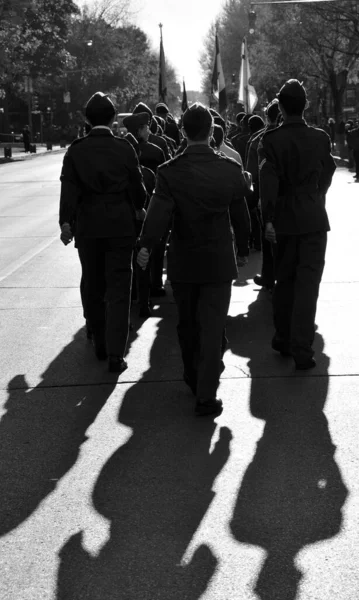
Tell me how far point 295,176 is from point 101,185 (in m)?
1.23

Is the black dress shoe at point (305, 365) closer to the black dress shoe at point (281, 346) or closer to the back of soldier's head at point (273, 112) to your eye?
the black dress shoe at point (281, 346)

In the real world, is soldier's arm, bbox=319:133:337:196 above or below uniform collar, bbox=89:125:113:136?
below

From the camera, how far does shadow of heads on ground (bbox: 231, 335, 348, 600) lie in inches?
159

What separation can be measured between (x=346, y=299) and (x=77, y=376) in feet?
11.8

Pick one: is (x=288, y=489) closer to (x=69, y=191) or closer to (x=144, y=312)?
(x=69, y=191)

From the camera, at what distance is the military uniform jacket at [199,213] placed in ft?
19.2

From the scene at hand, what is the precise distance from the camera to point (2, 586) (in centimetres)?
386

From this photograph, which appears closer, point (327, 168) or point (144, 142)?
point (327, 168)

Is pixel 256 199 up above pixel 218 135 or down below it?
below

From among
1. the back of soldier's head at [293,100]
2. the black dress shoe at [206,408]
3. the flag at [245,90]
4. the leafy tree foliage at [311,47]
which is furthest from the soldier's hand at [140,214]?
the leafy tree foliage at [311,47]

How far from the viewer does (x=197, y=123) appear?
592 centimetres

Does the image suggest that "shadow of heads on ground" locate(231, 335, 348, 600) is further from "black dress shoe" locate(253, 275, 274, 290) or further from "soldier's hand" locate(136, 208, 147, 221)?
"black dress shoe" locate(253, 275, 274, 290)

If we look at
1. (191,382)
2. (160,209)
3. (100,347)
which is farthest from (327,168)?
(100,347)

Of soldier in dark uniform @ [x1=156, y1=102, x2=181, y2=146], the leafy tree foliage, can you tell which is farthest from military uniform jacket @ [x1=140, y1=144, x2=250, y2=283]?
the leafy tree foliage
